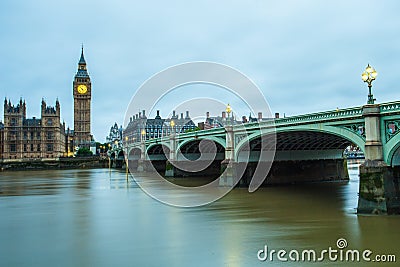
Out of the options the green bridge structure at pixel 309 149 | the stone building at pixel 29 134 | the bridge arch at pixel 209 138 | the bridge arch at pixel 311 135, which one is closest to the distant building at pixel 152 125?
the stone building at pixel 29 134

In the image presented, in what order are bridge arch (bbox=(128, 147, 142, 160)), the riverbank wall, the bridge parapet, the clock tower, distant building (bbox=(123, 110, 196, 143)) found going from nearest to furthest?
the bridge parapet, bridge arch (bbox=(128, 147, 142, 160)), the riverbank wall, distant building (bbox=(123, 110, 196, 143)), the clock tower

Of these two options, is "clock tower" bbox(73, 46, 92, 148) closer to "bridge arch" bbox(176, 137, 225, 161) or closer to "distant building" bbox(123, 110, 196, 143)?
"distant building" bbox(123, 110, 196, 143)

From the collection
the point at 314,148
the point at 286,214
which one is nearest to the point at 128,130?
the point at 314,148

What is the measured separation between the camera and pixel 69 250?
1439 cm

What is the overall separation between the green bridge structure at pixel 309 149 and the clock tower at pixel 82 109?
104538mm

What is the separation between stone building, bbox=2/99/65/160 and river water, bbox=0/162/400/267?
10447 cm

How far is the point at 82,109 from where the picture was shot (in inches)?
6639

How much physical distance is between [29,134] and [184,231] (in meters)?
119

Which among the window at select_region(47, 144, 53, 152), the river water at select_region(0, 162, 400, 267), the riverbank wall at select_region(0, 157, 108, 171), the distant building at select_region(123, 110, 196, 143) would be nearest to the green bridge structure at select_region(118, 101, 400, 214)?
the river water at select_region(0, 162, 400, 267)

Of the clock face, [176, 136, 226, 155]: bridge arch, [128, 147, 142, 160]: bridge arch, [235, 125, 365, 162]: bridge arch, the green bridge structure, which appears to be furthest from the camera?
the clock face

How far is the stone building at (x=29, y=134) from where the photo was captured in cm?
12250

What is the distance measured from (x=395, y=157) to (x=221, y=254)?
1163 cm

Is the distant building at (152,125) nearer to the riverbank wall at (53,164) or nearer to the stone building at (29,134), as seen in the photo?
the stone building at (29,134)

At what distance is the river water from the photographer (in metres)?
13.3
